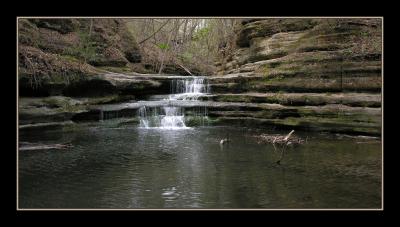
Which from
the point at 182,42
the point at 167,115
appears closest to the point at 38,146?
the point at 167,115

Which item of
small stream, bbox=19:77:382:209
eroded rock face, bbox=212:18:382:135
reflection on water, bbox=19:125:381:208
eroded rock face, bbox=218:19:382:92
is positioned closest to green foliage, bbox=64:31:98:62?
small stream, bbox=19:77:382:209

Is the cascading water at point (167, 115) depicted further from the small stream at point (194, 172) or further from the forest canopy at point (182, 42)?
the forest canopy at point (182, 42)

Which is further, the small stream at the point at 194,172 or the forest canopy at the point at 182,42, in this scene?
the forest canopy at the point at 182,42

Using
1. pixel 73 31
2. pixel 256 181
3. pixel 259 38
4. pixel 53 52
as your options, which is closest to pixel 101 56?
pixel 73 31

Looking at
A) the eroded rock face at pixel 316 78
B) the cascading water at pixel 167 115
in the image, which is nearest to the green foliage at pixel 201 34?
the eroded rock face at pixel 316 78

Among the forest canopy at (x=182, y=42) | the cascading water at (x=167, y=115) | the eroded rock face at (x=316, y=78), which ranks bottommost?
the cascading water at (x=167, y=115)

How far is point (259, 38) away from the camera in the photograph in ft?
91.5

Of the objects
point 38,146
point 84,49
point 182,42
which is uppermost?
point 182,42

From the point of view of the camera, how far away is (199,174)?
1078cm

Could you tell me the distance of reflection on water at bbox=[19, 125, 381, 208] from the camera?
28.0ft

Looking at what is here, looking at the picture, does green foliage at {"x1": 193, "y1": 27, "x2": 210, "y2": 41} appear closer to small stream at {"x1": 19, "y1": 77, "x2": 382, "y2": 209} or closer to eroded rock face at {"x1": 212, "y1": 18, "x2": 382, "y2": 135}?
eroded rock face at {"x1": 212, "y1": 18, "x2": 382, "y2": 135}

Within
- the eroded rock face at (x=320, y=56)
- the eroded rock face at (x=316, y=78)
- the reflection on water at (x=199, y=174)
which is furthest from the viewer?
the eroded rock face at (x=320, y=56)

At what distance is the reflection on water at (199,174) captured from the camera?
854 cm

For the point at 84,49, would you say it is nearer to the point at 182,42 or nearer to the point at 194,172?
the point at 194,172
